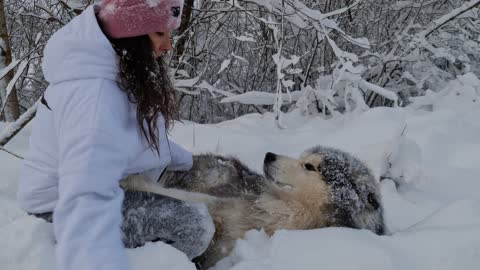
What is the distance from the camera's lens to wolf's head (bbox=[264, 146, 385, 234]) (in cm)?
288

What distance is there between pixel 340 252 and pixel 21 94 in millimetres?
6692

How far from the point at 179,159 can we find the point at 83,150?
1.31 meters

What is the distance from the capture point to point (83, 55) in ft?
6.41

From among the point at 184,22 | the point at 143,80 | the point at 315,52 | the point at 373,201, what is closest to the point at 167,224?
the point at 143,80

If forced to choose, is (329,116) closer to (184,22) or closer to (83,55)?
(184,22)

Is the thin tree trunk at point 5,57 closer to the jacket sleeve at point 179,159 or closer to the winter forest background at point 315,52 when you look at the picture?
the winter forest background at point 315,52

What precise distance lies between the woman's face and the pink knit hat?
49 millimetres

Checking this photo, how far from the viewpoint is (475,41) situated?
685cm

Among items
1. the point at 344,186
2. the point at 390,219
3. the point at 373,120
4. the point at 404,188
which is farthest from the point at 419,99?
the point at 344,186

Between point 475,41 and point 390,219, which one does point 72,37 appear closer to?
point 390,219

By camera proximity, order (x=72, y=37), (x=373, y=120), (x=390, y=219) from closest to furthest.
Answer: (x=72, y=37) → (x=390, y=219) → (x=373, y=120)

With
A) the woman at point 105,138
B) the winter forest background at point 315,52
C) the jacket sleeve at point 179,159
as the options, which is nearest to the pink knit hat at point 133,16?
the woman at point 105,138

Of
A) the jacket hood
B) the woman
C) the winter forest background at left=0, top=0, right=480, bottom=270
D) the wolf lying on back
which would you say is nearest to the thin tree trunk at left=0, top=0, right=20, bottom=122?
the winter forest background at left=0, top=0, right=480, bottom=270

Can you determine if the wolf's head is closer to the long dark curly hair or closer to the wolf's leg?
the wolf's leg
